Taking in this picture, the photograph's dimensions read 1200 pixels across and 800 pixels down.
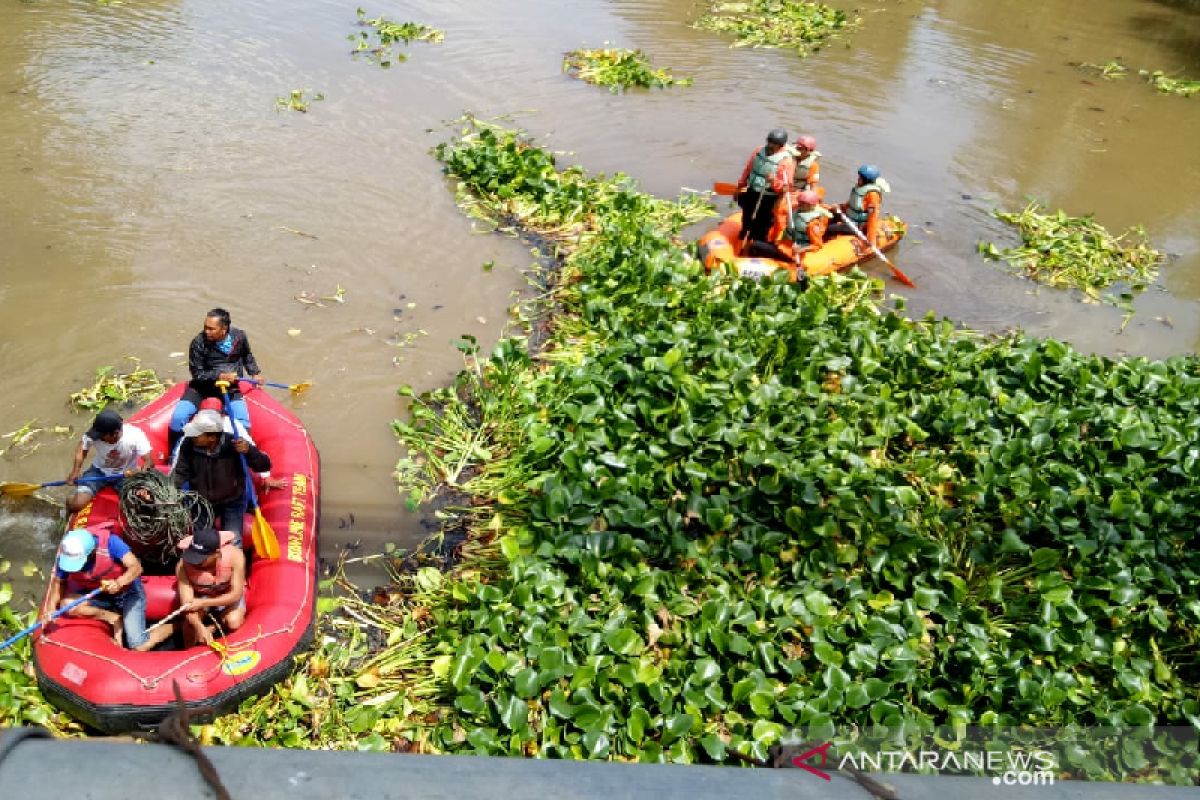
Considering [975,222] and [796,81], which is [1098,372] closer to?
[975,222]

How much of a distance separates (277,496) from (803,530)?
3631mm

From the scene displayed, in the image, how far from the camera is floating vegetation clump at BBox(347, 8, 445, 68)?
47.5ft

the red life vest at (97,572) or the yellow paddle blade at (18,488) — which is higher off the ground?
the red life vest at (97,572)

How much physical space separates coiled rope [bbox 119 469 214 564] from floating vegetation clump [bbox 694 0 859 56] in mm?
14846

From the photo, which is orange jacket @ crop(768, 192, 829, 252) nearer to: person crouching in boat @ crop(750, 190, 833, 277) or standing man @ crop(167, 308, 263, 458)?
person crouching in boat @ crop(750, 190, 833, 277)

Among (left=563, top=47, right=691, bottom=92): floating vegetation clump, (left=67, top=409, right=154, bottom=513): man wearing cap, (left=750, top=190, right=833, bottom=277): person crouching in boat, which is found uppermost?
(left=563, top=47, right=691, bottom=92): floating vegetation clump

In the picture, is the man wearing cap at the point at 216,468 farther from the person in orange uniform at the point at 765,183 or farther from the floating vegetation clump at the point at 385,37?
the floating vegetation clump at the point at 385,37

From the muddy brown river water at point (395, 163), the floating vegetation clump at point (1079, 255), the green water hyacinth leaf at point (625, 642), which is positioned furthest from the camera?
the floating vegetation clump at point (1079, 255)

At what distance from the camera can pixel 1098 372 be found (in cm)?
688

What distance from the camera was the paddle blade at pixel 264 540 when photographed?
17.1ft

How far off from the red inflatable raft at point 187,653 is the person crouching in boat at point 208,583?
0.42 ft

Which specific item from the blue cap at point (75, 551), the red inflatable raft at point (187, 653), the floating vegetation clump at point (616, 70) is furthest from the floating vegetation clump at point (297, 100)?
the blue cap at point (75, 551)

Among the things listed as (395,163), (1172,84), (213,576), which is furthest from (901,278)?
(1172,84)

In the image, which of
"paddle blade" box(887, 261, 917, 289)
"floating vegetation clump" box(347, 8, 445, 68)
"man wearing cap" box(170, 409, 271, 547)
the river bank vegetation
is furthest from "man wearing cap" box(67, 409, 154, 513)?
"floating vegetation clump" box(347, 8, 445, 68)
